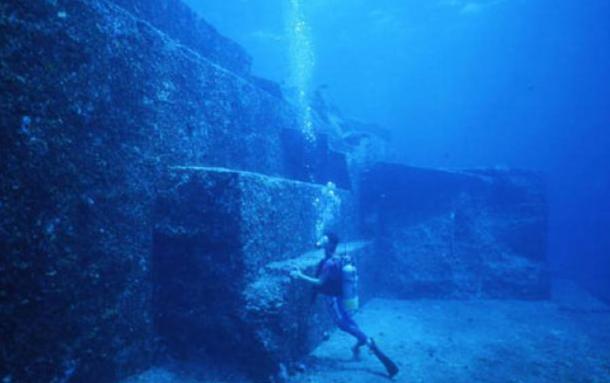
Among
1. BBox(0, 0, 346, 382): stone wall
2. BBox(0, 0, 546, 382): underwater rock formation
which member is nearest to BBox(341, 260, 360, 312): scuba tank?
BBox(0, 0, 546, 382): underwater rock formation

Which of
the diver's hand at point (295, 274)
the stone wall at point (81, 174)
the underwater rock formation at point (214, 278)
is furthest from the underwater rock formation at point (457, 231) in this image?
the stone wall at point (81, 174)

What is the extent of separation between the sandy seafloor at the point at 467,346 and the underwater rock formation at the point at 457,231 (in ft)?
2.29

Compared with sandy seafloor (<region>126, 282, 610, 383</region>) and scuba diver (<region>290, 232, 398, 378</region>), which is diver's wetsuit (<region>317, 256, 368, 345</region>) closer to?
scuba diver (<region>290, 232, 398, 378</region>)

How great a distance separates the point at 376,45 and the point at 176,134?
130 ft

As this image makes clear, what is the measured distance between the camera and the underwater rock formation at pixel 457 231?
11.3m

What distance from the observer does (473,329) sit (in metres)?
8.40

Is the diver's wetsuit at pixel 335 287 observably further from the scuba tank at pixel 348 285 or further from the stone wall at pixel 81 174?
the stone wall at pixel 81 174

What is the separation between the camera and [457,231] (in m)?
11.9

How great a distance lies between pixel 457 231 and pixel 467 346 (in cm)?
526

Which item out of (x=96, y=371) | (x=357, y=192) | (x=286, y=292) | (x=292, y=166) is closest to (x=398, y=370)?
(x=286, y=292)

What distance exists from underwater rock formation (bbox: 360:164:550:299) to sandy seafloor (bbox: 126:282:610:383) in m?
0.70

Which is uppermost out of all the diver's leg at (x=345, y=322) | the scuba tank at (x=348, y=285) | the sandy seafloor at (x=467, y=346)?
the scuba tank at (x=348, y=285)

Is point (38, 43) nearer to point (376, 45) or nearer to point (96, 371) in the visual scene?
point (96, 371)

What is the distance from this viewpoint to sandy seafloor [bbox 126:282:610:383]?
5664 mm
